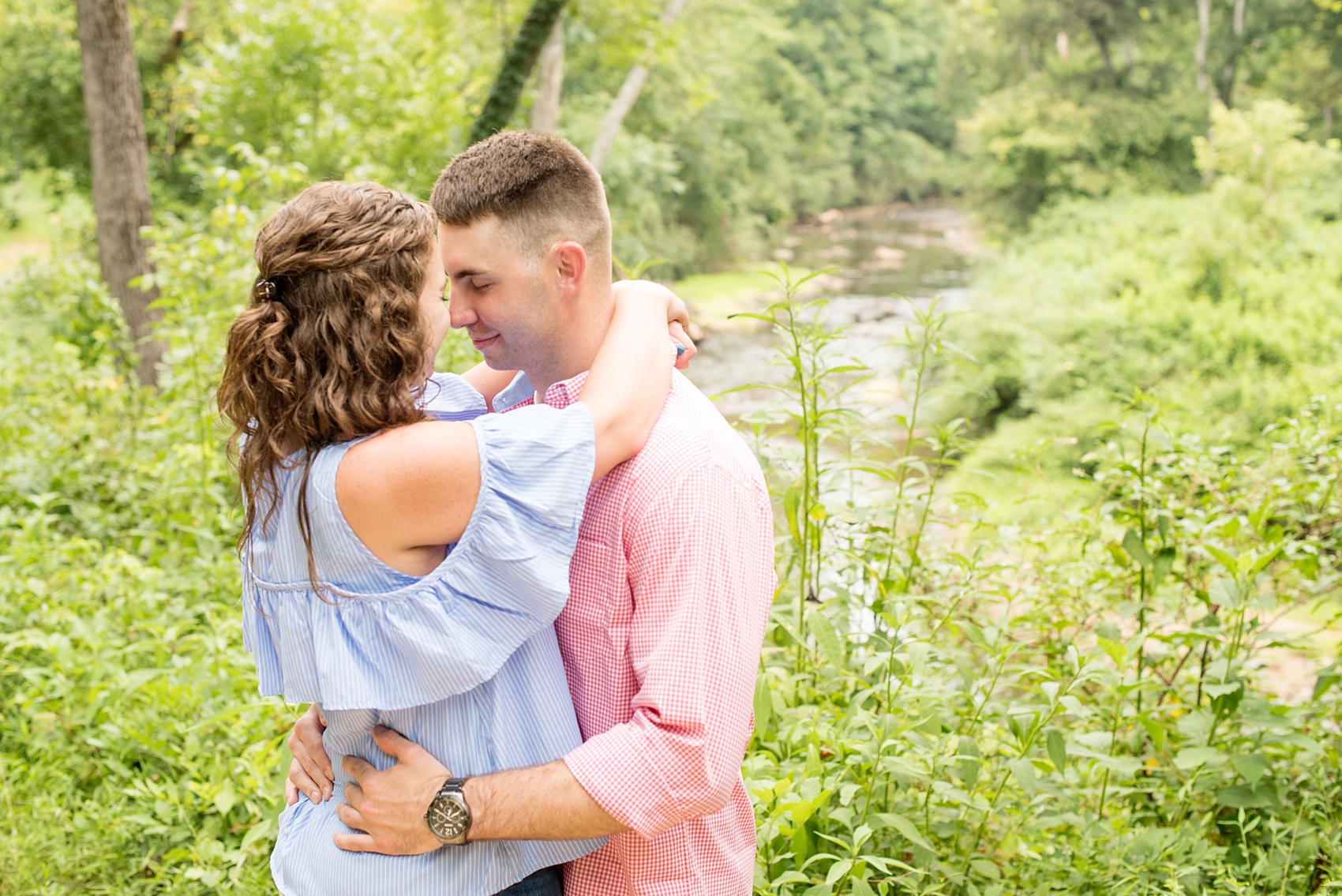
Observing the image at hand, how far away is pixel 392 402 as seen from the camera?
1.25m

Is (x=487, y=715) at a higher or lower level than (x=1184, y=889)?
higher

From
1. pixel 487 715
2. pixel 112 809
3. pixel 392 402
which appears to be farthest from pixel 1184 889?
pixel 112 809

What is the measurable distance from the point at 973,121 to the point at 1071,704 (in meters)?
24.3

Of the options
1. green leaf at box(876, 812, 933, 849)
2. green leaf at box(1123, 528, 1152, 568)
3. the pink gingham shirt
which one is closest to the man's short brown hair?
the pink gingham shirt

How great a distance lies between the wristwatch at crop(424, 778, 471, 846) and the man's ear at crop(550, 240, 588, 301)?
2.50 ft

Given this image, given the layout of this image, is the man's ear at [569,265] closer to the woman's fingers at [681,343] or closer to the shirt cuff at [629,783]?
the woman's fingers at [681,343]

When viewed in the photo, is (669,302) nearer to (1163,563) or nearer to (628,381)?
(628,381)

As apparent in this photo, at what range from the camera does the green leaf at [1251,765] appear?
7.32 ft

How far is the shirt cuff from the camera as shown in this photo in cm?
123

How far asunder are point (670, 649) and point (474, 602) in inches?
10.4

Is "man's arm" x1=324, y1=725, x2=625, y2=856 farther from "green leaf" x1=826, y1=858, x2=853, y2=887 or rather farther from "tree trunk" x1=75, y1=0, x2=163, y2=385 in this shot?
"tree trunk" x1=75, y1=0, x2=163, y2=385

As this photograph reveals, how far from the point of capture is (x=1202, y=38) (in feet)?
78.0

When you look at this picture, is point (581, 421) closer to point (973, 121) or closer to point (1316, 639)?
point (1316, 639)

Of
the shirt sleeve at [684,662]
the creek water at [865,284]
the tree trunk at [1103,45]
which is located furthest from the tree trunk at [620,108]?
the tree trunk at [1103,45]
